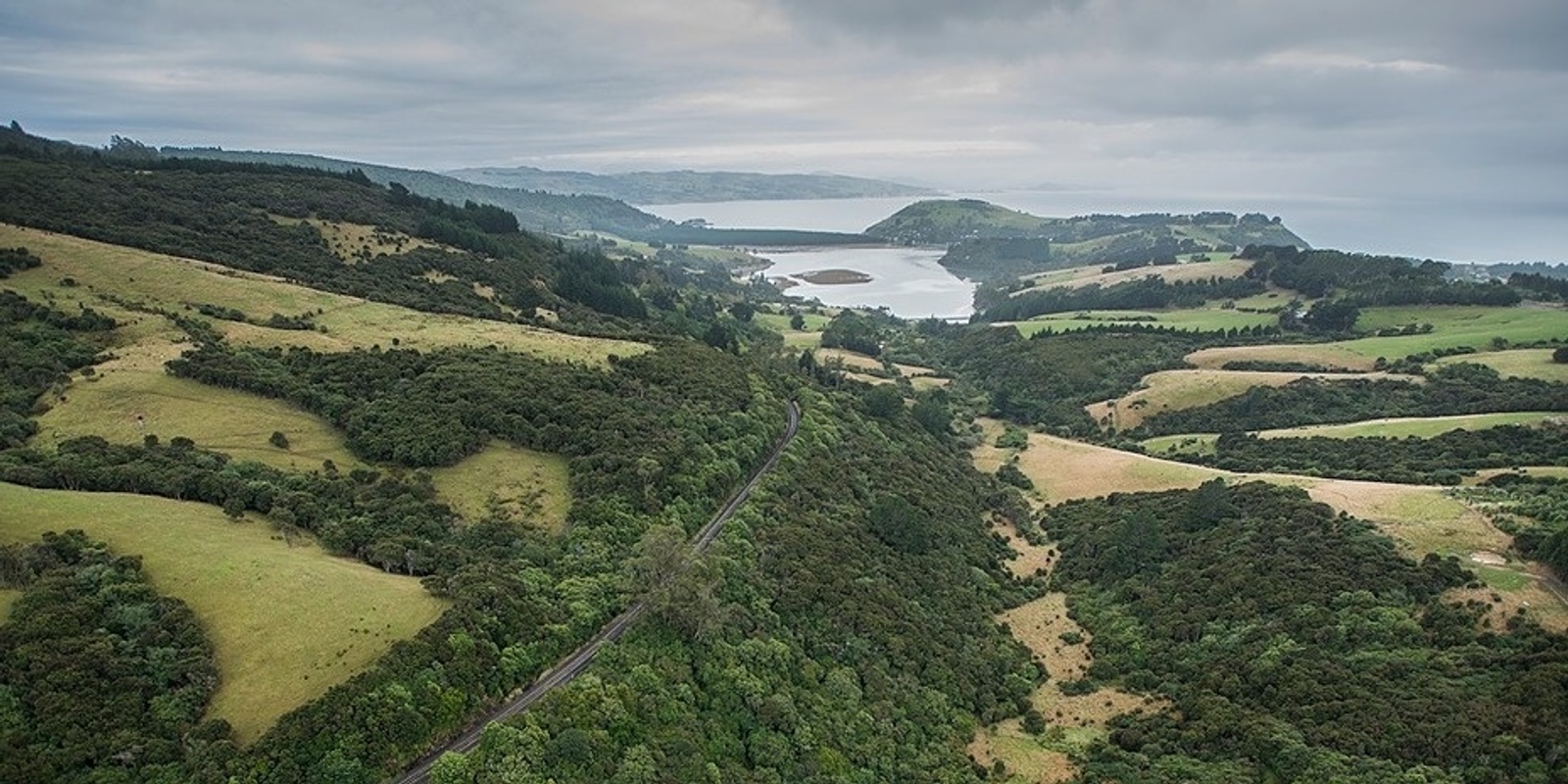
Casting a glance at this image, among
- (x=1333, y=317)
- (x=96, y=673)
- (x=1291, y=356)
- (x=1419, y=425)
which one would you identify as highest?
(x=1333, y=317)

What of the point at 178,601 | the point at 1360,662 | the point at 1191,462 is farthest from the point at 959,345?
the point at 178,601

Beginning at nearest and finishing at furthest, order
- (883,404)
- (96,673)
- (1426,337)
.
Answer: (96,673) < (883,404) < (1426,337)

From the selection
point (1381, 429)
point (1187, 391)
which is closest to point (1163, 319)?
point (1187, 391)

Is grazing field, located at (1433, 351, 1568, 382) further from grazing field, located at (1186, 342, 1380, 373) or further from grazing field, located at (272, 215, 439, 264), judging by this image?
grazing field, located at (272, 215, 439, 264)

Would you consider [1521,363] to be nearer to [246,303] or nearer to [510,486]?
[510,486]

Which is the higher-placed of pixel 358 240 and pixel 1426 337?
pixel 358 240

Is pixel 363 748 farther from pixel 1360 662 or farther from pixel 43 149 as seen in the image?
pixel 43 149

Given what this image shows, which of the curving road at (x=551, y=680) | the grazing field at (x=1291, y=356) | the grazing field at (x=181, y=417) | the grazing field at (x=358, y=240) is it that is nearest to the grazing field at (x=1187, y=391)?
the grazing field at (x=1291, y=356)

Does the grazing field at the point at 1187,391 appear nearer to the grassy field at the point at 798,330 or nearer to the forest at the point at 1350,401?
the forest at the point at 1350,401

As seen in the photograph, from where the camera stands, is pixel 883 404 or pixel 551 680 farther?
pixel 883 404
